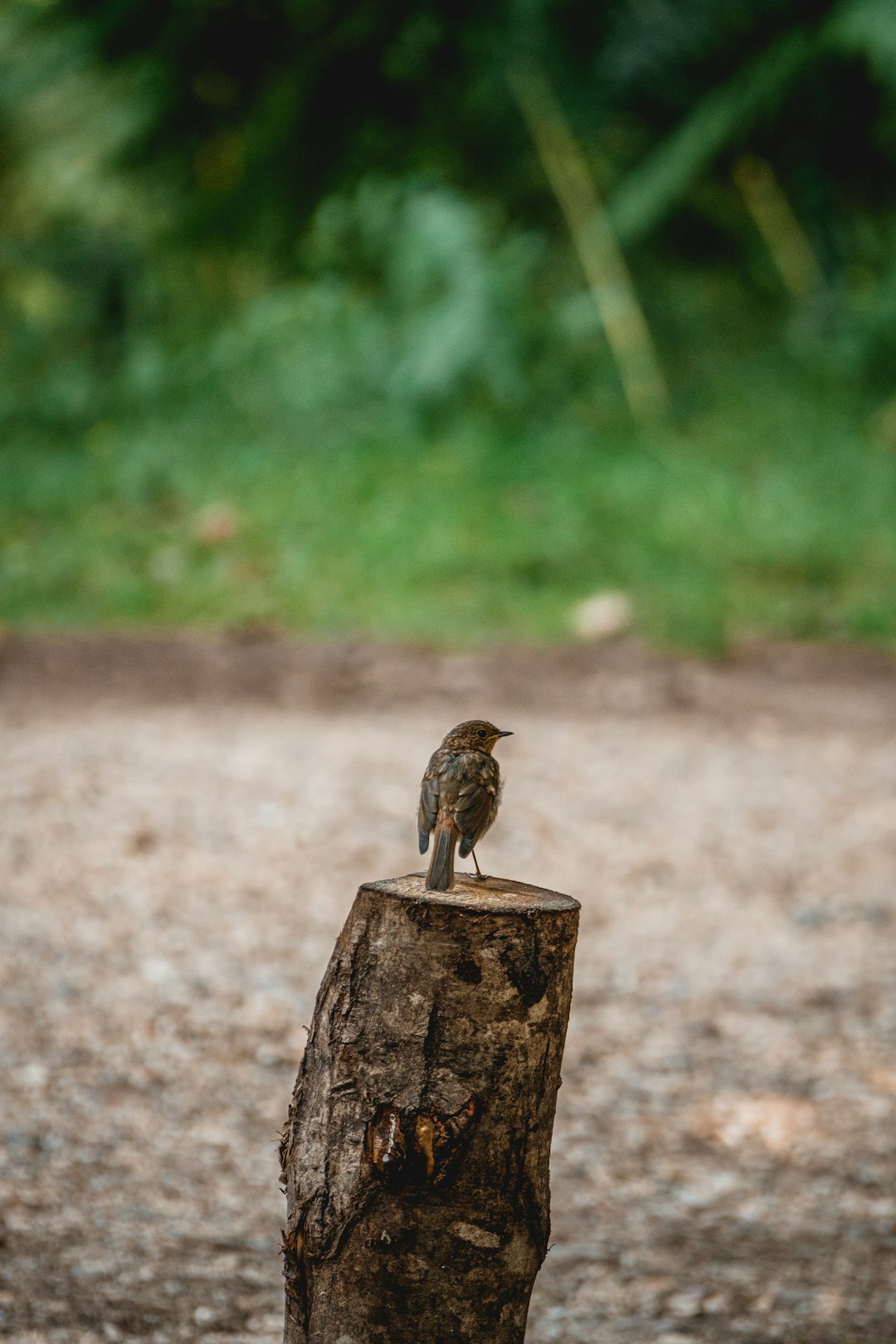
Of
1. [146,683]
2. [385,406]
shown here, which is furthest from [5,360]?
[146,683]

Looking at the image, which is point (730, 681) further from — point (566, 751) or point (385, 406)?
point (385, 406)

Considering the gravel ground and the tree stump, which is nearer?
the tree stump

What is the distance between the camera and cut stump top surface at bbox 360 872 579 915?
194 cm

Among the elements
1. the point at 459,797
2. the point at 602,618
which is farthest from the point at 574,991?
the point at 602,618

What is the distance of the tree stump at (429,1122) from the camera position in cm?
193

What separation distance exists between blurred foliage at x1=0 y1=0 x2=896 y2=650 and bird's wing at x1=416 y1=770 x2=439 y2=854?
18.2ft

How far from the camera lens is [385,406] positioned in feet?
34.5

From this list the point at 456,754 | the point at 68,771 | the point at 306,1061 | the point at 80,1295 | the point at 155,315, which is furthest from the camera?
the point at 155,315

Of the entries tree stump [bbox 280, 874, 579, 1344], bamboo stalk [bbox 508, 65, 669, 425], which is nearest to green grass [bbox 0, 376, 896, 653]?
bamboo stalk [bbox 508, 65, 669, 425]

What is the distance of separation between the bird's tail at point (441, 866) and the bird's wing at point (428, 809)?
72 mm

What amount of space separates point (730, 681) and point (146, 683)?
306cm

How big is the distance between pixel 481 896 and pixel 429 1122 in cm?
34

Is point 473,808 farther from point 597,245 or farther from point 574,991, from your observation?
point 597,245

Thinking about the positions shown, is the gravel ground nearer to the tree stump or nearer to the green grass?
the tree stump
